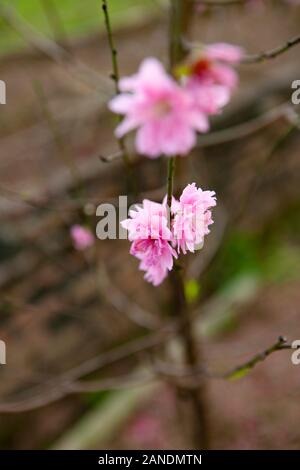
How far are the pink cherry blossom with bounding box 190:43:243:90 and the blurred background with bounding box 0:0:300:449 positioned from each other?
0.80 feet

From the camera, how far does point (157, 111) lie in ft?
3.21

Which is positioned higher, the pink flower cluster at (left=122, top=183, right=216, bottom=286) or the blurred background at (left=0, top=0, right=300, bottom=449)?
the blurred background at (left=0, top=0, right=300, bottom=449)

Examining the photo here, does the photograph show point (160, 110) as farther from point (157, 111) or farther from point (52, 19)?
point (52, 19)

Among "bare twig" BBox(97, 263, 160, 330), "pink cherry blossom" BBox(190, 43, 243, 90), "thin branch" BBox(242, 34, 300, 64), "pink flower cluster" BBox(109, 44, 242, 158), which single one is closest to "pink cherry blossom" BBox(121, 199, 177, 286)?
"pink flower cluster" BBox(109, 44, 242, 158)

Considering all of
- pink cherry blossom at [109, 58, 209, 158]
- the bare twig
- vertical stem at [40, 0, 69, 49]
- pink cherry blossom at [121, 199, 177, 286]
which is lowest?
pink cherry blossom at [121, 199, 177, 286]

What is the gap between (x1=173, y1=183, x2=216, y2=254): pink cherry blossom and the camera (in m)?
0.65

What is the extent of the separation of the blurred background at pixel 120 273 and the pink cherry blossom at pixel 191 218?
0.89m

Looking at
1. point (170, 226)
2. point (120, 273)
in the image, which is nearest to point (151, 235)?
point (170, 226)

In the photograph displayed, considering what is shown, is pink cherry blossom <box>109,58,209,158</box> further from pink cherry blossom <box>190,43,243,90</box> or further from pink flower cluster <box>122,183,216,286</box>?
pink flower cluster <box>122,183,216,286</box>

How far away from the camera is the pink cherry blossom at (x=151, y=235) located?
2.16 ft

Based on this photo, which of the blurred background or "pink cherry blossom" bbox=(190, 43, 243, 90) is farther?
the blurred background

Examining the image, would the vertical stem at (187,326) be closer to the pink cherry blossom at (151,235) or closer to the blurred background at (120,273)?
the blurred background at (120,273)
